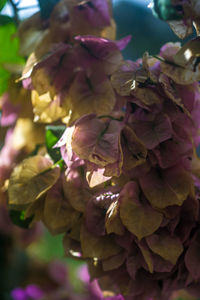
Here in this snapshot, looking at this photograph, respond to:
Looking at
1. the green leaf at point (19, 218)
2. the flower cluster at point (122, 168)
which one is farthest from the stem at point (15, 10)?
the green leaf at point (19, 218)

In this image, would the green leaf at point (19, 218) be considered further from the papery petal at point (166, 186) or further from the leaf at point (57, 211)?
the papery petal at point (166, 186)

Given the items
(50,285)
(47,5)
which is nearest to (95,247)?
(47,5)

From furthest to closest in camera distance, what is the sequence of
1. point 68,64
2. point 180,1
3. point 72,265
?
point 72,265
point 68,64
point 180,1

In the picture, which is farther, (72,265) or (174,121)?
(72,265)

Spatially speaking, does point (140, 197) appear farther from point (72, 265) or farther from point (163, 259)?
point (72, 265)

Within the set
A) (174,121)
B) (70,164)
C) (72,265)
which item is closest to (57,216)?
(70,164)

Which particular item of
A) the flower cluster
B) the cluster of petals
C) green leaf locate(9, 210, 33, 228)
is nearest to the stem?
the flower cluster
